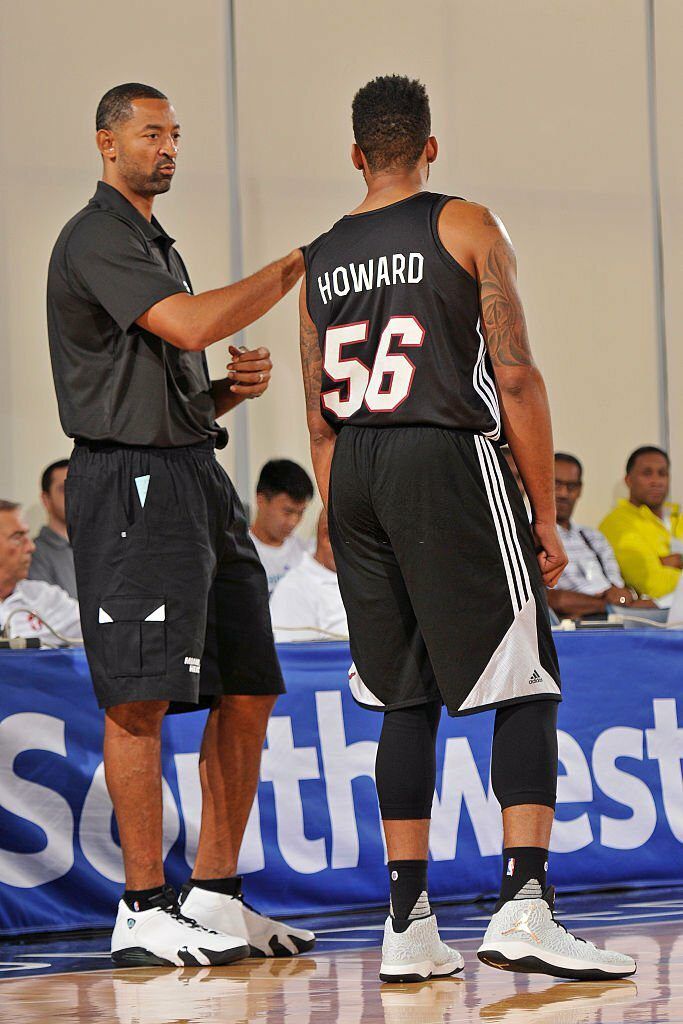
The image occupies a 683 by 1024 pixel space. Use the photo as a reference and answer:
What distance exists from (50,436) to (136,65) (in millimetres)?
2166

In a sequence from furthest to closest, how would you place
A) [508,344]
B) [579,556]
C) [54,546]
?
[579,556]
[54,546]
[508,344]

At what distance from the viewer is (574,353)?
367 inches

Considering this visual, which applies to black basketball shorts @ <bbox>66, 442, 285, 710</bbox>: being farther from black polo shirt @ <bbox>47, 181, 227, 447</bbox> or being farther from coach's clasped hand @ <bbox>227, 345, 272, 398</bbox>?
coach's clasped hand @ <bbox>227, 345, 272, 398</bbox>

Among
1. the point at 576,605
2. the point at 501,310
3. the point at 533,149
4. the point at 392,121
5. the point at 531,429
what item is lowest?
the point at 576,605

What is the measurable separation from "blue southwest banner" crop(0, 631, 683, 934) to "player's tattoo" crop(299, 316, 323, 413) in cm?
132

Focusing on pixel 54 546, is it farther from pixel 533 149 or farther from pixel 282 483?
pixel 533 149

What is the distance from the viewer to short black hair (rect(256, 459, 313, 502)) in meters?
6.93

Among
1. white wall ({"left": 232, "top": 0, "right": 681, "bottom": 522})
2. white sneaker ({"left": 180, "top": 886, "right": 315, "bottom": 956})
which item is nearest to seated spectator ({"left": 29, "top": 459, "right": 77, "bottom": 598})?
white wall ({"left": 232, "top": 0, "right": 681, "bottom": 522})

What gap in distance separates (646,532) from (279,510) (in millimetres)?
2513

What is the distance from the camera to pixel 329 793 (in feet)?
14.1

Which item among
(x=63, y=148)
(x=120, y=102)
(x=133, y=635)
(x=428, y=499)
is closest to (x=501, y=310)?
(x=428, y=499)

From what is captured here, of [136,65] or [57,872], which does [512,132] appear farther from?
[57,872]

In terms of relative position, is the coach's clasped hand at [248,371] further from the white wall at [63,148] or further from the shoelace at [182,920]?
A: the white wall at [63,148]

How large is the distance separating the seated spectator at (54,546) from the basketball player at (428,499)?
419cm
